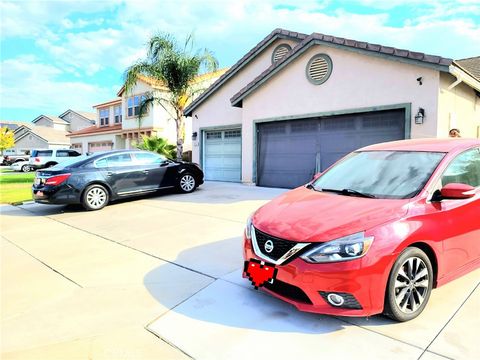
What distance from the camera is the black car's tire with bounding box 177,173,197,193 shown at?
10616 mm

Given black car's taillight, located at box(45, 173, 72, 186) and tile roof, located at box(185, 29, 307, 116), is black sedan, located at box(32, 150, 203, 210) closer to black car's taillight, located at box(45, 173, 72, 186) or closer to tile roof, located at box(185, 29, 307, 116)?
black car's taillight, located at box(45, 173, 72, 186)

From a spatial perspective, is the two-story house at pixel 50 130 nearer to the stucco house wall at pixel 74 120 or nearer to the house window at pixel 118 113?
the stucco house wall at pixel 74 120

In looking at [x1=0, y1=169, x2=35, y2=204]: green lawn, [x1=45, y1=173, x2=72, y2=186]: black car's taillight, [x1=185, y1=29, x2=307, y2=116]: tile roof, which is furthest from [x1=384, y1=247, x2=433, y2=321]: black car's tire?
[x1=185, y1=29, x2=307, y2=116]: tile roof

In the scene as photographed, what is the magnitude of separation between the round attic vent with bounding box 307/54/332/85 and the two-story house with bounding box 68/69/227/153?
344 inches

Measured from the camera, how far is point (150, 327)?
3.00 meters

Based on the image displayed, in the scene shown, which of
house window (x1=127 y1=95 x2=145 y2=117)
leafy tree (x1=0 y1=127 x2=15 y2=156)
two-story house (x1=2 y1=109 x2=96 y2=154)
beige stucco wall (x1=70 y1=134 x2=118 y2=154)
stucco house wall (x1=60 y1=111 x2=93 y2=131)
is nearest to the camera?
house window (x1=127 y1=95 x2=145 y2=117)

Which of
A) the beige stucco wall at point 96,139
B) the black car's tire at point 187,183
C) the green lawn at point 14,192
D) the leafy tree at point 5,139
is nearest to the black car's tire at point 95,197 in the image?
the black car's tire at point 187,183

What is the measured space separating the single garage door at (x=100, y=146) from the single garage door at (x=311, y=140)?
21.0m

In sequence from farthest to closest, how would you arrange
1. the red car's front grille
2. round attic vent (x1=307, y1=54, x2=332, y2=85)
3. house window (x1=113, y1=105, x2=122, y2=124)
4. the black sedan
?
house window (x1=113, y1=105, x2=122, y2=124) → round attic vent (x1=307, y1=54, x2=332, y2=85) → the black sedan → the red car's front grille

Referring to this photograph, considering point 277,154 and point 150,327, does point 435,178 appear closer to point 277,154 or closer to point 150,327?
point 150,327

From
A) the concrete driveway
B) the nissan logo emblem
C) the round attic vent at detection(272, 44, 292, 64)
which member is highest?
the round attic vent at detection(272, 44, 292, 64)

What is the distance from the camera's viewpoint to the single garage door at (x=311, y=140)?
31.0ft

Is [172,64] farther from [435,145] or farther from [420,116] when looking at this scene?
[435,145]

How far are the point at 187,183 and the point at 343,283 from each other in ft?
28.3
